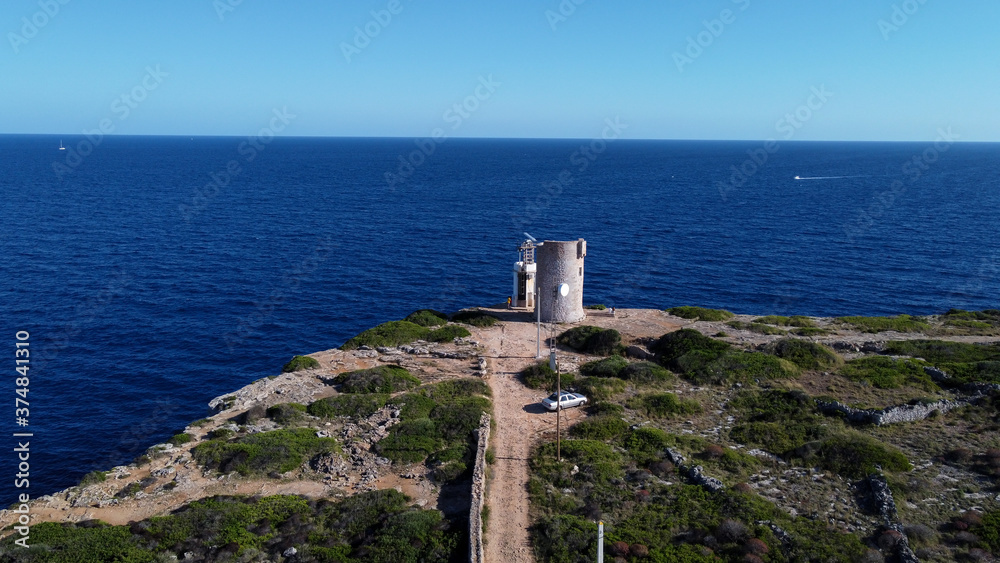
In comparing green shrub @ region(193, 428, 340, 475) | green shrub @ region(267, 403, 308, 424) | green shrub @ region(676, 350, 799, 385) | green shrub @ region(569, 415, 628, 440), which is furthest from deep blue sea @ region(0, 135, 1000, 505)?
green shrub @ region(676, 350, 799, 385)

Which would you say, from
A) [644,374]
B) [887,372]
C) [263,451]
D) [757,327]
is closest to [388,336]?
[263,451]

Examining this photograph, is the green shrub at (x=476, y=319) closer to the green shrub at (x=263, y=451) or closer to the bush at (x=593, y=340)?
the bush at (x=593, y=340)

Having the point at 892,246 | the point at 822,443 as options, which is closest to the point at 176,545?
the point at 822,443

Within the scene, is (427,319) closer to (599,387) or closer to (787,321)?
(599,387)

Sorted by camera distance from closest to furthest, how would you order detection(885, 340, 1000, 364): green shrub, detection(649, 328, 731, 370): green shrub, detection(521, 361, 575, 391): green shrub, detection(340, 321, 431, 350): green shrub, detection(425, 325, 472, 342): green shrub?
detection(521, 361, 575, 391): green shrub → detection(885, 340, 1000, 364): green shrub → detection(649, 328, 731, 370): green shrub → detection(340, 321, 431, 350): green shrub → detection(425, 325, 472, 342): green shrub

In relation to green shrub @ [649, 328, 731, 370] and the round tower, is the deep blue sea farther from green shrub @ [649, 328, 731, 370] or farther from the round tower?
green shrub @ [649, 328, 731, 370]
